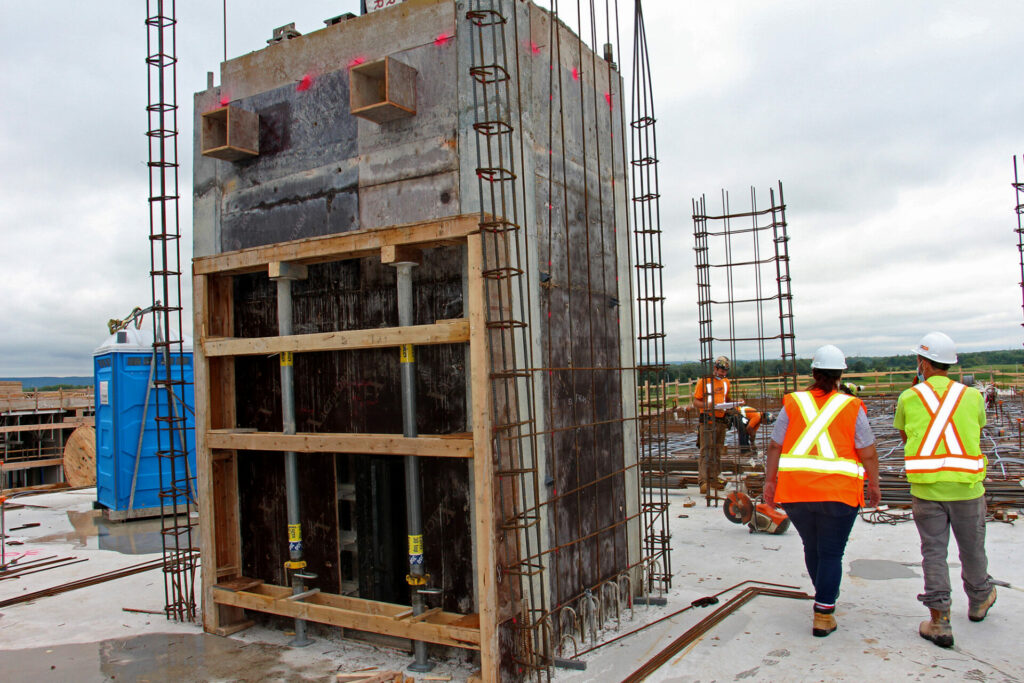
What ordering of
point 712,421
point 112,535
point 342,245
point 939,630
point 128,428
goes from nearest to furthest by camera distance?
point 939,630 < point 342,245 < point 112,535 < point 712,421 < point 128,428

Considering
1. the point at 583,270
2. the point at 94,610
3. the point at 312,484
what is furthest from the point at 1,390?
the point at 583,270

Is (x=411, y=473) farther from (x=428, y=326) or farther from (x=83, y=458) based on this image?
(x=83, y=458)

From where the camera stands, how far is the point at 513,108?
15.6ft

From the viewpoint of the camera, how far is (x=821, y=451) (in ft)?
15.7

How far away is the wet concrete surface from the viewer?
4.78 meters

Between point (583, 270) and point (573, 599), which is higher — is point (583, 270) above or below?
above

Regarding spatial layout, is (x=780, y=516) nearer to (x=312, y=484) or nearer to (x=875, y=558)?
(x=875, y=558)

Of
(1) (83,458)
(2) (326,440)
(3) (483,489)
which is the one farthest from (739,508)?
(1) (83,458)

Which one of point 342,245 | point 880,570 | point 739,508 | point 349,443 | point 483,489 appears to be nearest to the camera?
point 483,489

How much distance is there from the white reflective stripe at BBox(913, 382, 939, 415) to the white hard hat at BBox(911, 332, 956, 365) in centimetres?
20

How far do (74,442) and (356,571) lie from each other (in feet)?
36.6

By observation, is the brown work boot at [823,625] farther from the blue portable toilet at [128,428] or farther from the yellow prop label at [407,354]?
the blue portable toilet at [128,428]

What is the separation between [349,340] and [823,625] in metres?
3.65

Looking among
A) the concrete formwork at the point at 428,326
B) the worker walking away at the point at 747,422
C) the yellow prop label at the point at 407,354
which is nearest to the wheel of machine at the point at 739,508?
the worker walking away at the point at 747,422
